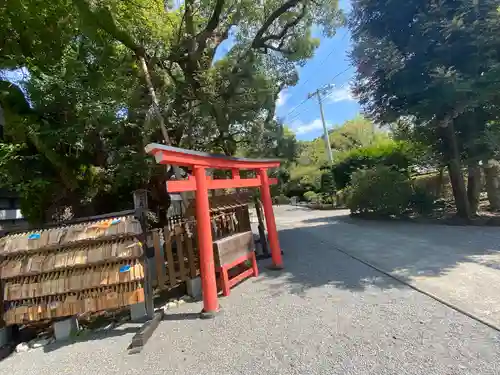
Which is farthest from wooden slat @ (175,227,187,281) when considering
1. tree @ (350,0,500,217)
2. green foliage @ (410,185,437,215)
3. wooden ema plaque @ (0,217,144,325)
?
green foliage @ (410,185,437,215)

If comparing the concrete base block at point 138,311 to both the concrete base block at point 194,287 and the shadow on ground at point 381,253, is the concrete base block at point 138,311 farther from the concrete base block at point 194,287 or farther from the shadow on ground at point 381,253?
the shadow on ground at point 381,253

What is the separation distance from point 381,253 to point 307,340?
Result: 10.7 ft

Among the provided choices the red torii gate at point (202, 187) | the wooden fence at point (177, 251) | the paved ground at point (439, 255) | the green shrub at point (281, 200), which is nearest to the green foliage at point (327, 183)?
the green shrub at point (281, 200)

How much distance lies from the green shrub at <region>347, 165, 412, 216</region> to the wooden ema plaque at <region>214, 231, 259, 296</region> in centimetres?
540

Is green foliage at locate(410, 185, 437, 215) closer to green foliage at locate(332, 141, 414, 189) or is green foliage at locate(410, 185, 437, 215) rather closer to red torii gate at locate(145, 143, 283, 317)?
green foliage at locate(332, 141, 414, 189)

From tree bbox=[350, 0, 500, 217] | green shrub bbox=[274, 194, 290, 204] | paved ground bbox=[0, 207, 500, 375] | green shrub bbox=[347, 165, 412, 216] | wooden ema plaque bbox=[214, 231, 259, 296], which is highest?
tree bbox=[350, 0, 500, 217]

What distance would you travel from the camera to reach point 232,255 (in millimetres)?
4625

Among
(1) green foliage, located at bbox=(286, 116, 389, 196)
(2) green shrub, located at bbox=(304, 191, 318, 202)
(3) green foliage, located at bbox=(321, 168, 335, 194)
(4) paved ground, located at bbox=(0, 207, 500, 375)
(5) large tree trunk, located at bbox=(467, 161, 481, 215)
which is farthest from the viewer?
(1) green foliage, located at bbox=(286, 116, 389, 196)

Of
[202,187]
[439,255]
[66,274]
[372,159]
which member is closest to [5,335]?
[66,274]

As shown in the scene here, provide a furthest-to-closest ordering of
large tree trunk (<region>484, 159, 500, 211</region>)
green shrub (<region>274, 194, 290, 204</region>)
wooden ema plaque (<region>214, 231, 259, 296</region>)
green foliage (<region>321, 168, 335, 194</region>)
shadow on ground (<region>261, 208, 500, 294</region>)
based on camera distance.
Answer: green shrub (<region>274, 194, 290, 204</region>), green foliage (<region>321, 168, 335, 194</region>), large tree trunk (<region>484, 159, 500, 211</region>), shadow on ground (<region>261, 208, 500, 294</region>), wooden ema plaque (<region>214, 231, 259, 296</region>)

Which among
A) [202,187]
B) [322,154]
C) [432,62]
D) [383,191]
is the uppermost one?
[322,154]

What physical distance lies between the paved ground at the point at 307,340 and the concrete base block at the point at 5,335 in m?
0.37

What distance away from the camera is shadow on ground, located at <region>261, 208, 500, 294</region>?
4.36m

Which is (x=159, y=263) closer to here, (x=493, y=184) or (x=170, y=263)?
(x=170, y=263)
